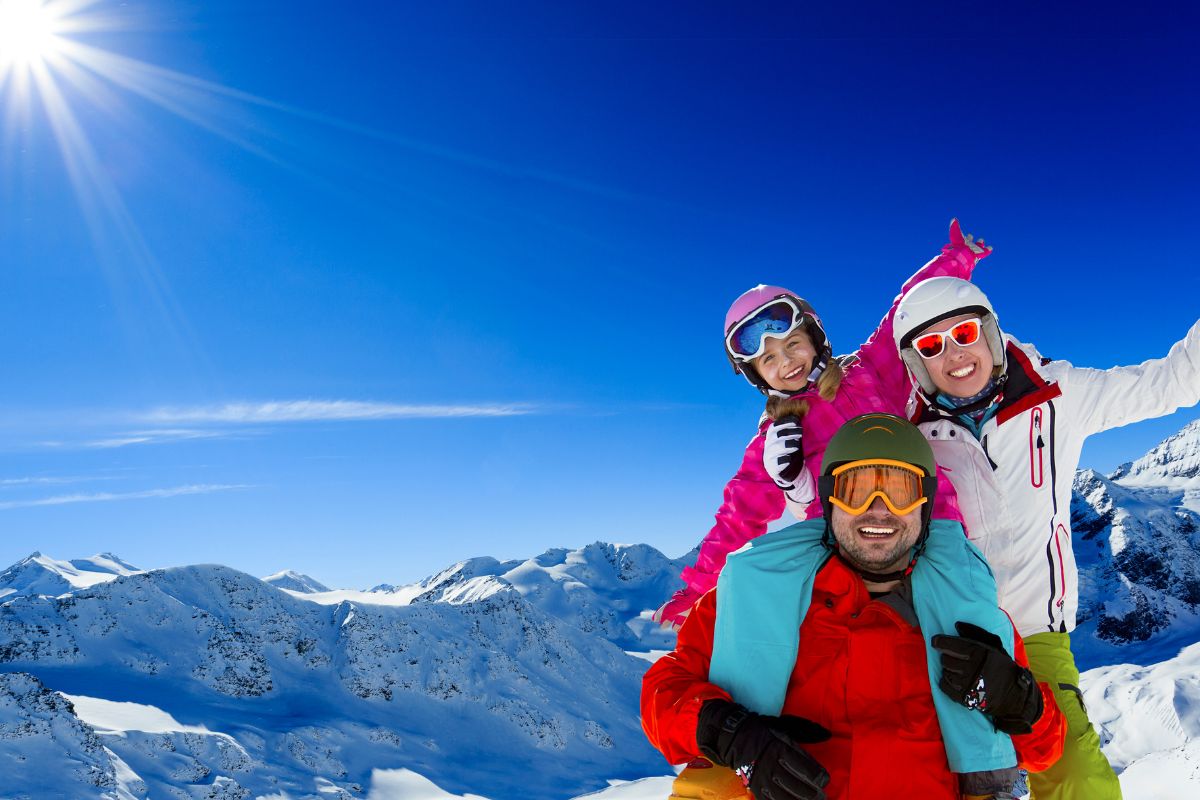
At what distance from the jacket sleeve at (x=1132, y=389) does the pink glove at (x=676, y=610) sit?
2472mm

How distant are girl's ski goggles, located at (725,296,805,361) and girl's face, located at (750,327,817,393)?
0.04 m

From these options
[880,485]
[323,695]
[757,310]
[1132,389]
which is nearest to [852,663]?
[880,485]

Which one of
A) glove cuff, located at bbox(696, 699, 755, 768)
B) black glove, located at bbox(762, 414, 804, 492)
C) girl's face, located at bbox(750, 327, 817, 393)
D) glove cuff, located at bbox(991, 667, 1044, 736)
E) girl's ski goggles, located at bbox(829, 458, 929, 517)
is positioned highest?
girl's face, located at bbox(750, 327, 817, 393)

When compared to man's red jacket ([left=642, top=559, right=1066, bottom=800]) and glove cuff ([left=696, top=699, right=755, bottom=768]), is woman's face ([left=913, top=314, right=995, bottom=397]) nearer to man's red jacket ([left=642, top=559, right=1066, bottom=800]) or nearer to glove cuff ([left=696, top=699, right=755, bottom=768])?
man's red jacket ([left=642, top=559, right=1066, bottom=800])

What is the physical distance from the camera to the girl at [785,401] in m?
4.14

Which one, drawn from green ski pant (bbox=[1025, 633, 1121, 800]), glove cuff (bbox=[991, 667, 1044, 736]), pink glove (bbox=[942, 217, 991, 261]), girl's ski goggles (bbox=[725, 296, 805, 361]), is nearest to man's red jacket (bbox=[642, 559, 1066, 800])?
glove cuff (bbox=[991, 667, 1044, 736])

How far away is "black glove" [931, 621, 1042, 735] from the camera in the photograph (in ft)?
9.37

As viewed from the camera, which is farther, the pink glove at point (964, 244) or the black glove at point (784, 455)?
the pink glove at point (964, 244)

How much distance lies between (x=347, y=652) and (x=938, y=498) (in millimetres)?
118097

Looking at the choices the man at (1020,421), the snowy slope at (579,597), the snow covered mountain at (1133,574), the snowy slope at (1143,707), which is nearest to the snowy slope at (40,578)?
the snowy slope at (579,597)

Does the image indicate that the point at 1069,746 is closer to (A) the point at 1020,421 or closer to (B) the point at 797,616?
(A) the point at 1020,421

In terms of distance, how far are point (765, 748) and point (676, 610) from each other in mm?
1240

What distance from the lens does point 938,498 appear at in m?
3.81

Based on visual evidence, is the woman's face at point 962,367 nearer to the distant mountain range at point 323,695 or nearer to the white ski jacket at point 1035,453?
the white ski jacket at point 1035,453
